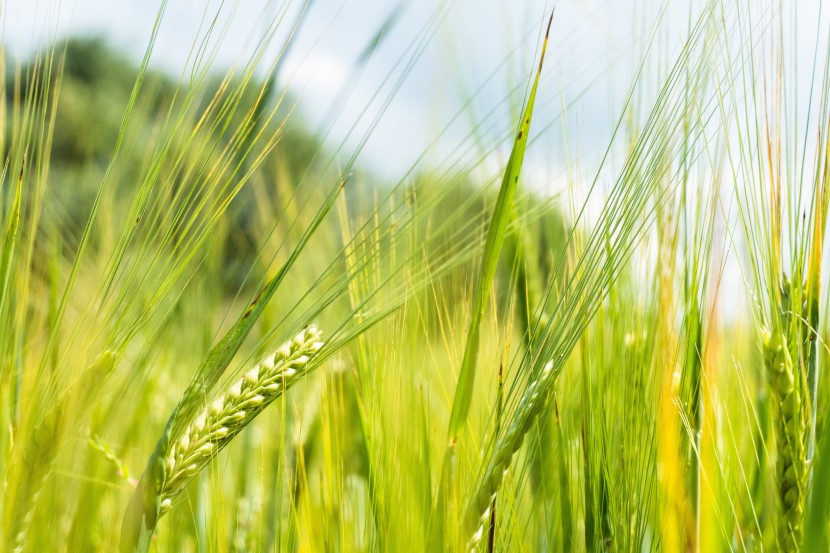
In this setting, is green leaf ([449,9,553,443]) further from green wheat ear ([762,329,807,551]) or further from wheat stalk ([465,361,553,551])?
green wheat ear ([762,329,807,551])

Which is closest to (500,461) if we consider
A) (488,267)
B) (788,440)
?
→ (488,267)

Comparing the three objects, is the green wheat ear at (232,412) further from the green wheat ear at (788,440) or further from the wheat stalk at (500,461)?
the green wheat ear at (788,440)

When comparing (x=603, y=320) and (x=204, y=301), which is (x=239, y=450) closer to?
(x=204, y=301)

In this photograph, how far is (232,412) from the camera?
0.47m

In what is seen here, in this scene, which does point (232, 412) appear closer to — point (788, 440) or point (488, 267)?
point (488, 267)

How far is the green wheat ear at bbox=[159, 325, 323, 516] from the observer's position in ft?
1.49

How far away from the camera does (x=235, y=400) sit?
477 mm

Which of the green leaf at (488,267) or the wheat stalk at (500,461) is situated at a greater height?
the green leaf at (488,267)

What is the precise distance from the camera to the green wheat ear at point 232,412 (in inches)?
17.9

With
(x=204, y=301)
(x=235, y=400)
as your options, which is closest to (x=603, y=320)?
(x=235, y=400)

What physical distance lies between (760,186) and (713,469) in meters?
0.21

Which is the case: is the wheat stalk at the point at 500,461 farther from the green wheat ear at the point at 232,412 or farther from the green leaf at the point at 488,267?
the green wheat ear at the point at 232,412

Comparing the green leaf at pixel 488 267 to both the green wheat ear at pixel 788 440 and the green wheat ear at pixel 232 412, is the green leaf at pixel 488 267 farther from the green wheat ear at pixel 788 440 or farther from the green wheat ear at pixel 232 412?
the green wheat ear at pixel 788 440

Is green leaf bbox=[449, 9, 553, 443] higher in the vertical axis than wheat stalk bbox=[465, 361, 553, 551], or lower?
higher
